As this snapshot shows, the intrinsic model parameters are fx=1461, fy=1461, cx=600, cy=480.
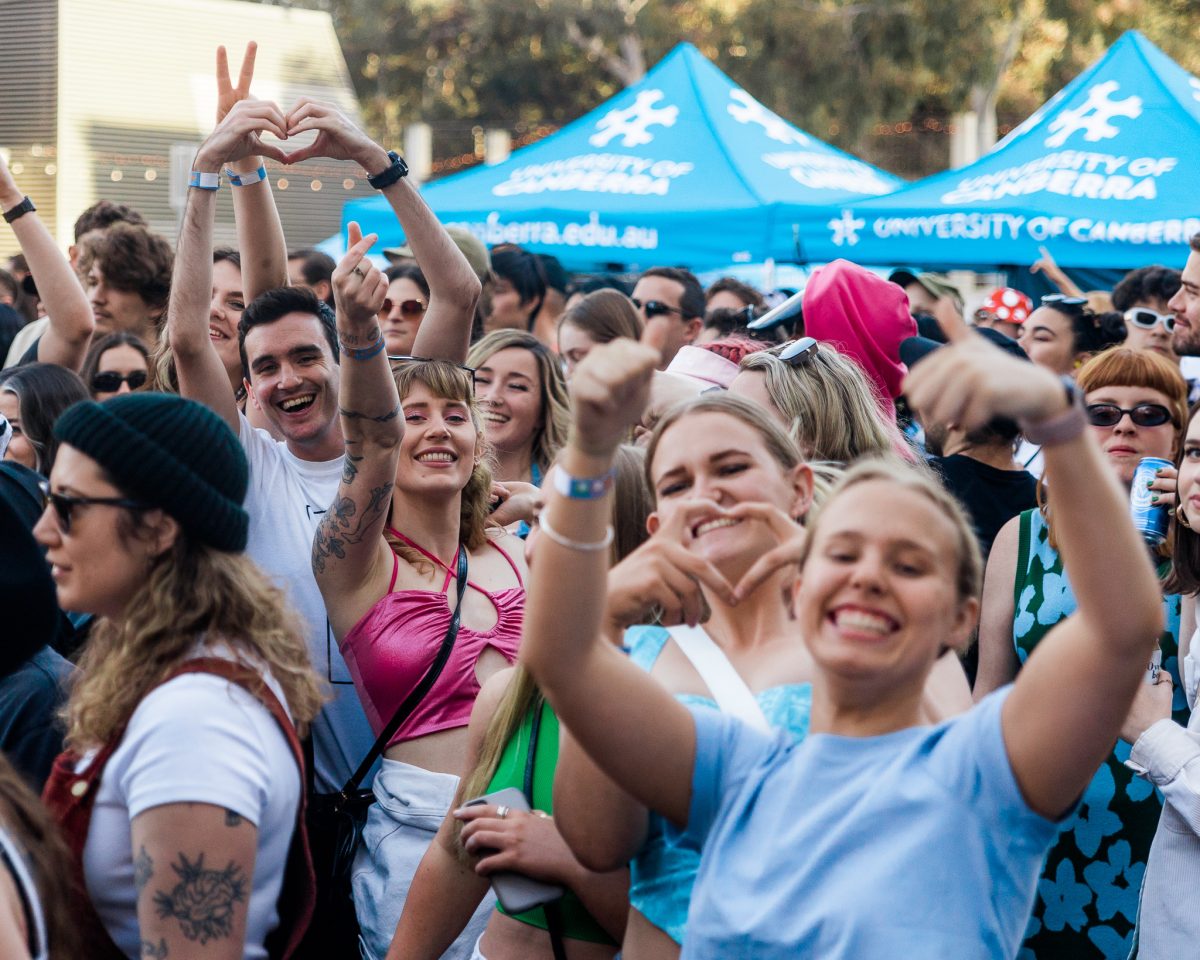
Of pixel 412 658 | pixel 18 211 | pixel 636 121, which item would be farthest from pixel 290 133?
pixel 636 121

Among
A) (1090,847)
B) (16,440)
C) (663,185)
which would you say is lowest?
(1090,847)

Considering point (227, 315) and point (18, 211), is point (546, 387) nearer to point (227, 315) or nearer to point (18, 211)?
point (227, 315)

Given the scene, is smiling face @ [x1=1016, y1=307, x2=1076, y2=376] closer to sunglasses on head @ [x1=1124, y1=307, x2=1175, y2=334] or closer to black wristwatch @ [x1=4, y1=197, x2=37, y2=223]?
sunglasses on head @ [x1=1124, y1=307, x2=1175, y2=334]

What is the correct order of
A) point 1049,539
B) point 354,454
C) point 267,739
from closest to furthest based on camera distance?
point 267,739 < point 354,454 < point 1049,539

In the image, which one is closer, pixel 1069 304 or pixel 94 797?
pixel 94 797

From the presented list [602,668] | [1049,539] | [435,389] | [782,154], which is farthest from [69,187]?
[602,668]

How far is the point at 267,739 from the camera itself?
7.55 ft

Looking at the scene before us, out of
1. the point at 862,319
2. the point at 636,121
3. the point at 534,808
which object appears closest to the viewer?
the point at 534,808

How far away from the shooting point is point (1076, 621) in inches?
74.4

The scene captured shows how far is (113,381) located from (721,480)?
135 inches

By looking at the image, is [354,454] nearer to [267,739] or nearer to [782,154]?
[267,739]

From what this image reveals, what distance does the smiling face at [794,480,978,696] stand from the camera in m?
2.00

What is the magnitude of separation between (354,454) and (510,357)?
5.86 feet

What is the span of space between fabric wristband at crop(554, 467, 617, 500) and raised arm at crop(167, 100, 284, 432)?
1.90 meters
